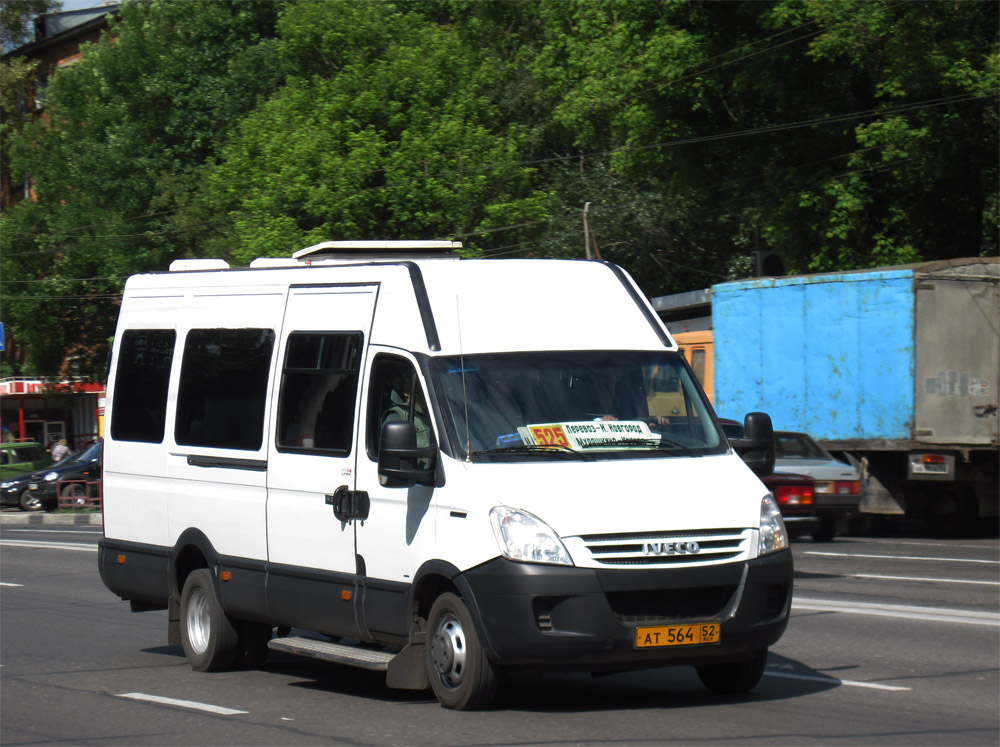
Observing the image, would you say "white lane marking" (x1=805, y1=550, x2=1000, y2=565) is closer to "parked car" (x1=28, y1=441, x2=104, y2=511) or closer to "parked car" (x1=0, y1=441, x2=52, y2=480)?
"parked car" (x1=28, y1=441, x2=104, y2=511)

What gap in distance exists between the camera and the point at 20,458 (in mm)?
41656

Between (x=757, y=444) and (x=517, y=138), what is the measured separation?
3466 centimetres

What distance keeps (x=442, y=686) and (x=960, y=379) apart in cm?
1540

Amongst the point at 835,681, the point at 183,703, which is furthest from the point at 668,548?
the point at 183,703

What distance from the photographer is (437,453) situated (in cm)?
779

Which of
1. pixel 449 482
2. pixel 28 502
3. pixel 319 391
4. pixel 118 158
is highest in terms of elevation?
pixel 118 158

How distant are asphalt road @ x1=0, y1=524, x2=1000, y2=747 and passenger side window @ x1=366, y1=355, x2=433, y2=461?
1455 mm

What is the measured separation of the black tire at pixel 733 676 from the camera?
8.08m

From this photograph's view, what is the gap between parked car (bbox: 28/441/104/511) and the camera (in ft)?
113

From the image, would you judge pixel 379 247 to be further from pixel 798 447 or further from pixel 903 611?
pixel 798 447

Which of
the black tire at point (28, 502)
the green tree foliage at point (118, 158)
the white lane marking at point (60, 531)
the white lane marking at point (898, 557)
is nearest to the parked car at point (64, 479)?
the black tire at point (28, 502)

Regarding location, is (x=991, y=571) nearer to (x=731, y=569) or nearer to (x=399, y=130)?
(x=731, y=569)

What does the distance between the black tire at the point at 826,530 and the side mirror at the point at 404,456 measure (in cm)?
1369

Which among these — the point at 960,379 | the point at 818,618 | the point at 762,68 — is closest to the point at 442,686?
the point at 818,618
